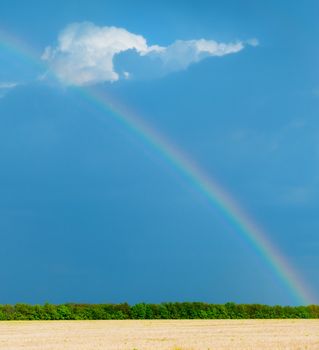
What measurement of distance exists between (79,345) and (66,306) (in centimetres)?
5736

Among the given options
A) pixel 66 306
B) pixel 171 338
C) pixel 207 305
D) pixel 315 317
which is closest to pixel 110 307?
pixel 66 306

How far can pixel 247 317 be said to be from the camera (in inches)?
4215

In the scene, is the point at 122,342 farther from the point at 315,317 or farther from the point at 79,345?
the point at 315,317

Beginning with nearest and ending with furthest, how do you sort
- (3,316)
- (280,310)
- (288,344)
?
1. (288,344)
2. (3,316)
3. (280,310)

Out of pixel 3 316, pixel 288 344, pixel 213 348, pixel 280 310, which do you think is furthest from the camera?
pixel 280 310

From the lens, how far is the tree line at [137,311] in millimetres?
103062

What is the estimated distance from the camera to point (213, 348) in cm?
4347

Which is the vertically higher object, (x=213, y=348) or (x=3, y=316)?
(x=3, y=316)

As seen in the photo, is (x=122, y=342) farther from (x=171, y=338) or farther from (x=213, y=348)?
(x=213, y=348)

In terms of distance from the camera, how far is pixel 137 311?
104500 millimetres

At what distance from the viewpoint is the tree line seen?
103062 mm

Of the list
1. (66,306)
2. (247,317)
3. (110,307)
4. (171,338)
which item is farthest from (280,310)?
(171,338)

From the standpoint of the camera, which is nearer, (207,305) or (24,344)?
(24,344)

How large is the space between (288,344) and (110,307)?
61.2m
